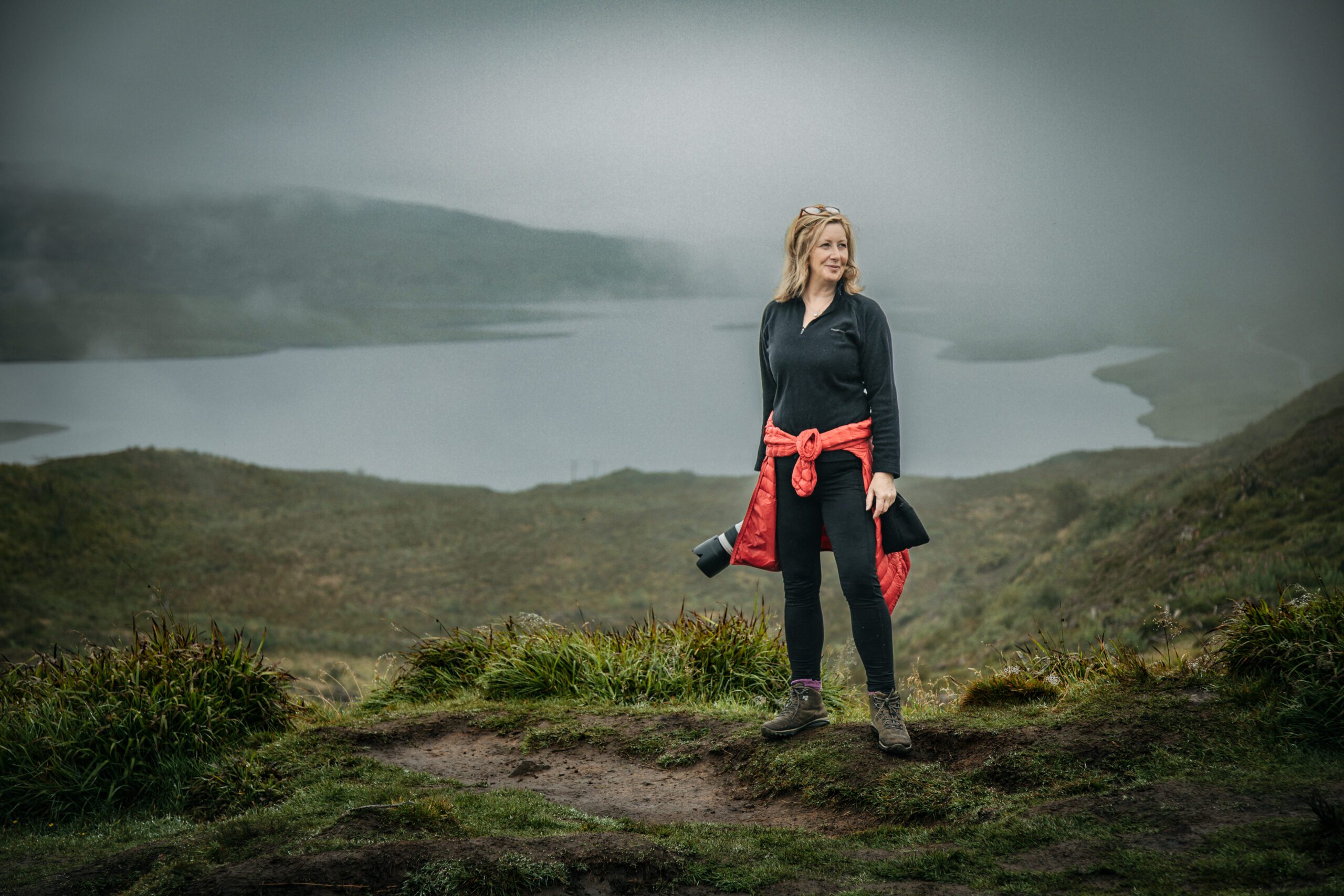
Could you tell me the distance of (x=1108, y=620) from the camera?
21.8 m

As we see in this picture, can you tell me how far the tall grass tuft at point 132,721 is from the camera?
4891mm

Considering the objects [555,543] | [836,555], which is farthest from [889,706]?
[555,543]

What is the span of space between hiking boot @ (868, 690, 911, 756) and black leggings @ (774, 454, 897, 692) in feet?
0.15

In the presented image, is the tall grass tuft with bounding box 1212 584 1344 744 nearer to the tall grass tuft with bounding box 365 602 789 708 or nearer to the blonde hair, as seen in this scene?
the blonde hair

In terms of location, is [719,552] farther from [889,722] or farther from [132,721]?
[132,721]

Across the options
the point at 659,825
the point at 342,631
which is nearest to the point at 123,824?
the point at 659,825

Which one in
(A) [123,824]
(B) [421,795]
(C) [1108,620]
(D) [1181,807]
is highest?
(D) [1181,807]

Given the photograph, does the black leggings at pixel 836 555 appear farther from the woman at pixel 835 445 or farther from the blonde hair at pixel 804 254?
the blonde hair at pixel 804 254

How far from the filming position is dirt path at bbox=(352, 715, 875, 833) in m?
3.89

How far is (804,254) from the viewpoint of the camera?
4098 mm

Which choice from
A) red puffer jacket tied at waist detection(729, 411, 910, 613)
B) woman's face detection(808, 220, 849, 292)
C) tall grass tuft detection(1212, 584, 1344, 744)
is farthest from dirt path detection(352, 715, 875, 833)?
woman's face detection(808, 220, 849, 292)

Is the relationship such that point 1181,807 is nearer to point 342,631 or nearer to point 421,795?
point 421,795

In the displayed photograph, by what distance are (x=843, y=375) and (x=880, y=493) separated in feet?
1.85

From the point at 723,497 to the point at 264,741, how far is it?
44314mm
